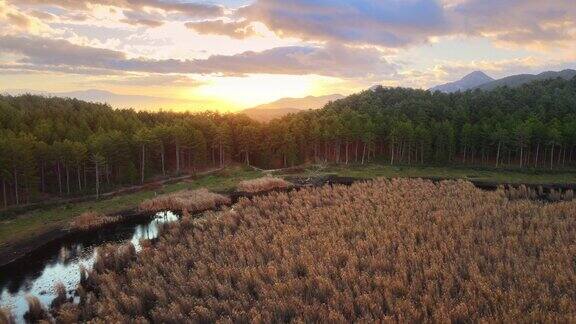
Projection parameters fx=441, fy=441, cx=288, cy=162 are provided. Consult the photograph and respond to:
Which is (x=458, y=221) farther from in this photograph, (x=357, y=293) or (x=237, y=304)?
(x=237, y=304)

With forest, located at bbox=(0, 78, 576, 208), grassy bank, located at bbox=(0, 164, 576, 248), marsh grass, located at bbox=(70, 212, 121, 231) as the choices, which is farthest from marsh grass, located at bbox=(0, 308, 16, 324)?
forest, located at bbox=(0, 78, 576, 208)

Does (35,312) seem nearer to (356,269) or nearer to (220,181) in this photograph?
(356,269)

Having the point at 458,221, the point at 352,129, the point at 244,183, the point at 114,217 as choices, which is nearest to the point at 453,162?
the point at 352,129

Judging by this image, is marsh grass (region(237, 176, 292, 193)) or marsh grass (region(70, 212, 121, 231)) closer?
marsh grass (region(70, 212, 121, 231))

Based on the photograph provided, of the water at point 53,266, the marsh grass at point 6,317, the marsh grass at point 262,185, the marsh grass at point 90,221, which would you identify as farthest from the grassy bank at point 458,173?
the marsh grass at point 6,317

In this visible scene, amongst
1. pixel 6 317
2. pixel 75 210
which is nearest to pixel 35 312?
pixel 6 317

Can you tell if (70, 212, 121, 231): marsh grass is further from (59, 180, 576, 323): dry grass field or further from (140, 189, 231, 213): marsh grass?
(59, 180, 576, 323): dry grass field

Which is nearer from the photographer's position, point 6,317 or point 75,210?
point 6,317
